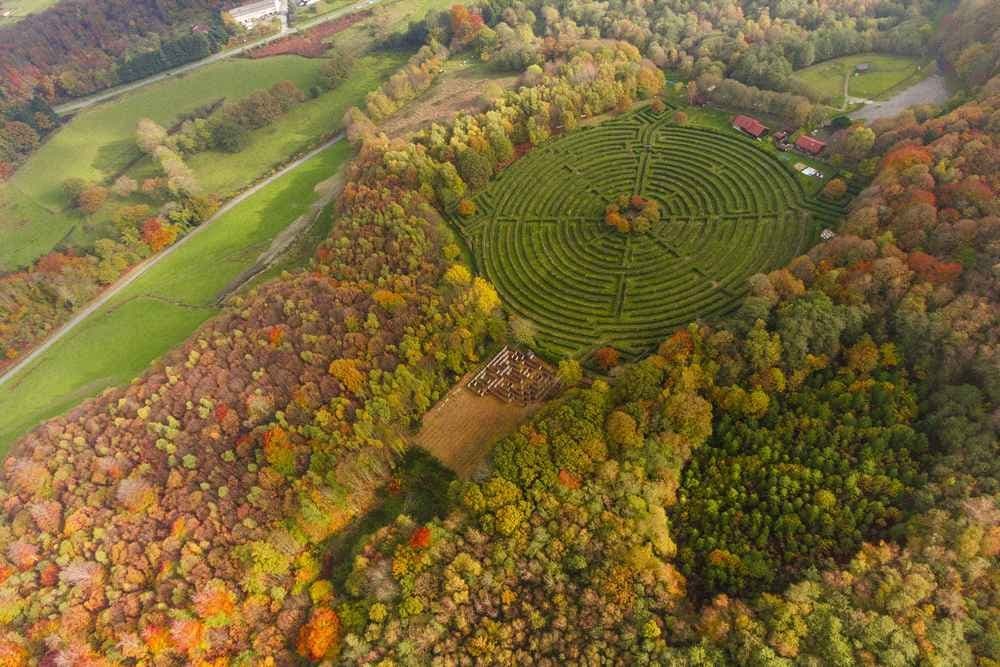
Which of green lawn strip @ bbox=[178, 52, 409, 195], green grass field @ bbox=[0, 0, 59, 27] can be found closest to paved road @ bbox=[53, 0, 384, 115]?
green lawn strip @ bbox=[178, 52, 409, 195]

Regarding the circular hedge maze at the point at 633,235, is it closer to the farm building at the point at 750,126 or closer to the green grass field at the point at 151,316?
the farm building at the point at 750,126

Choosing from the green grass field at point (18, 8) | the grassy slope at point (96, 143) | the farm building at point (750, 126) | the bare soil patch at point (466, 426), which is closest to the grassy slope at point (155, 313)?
the grassy slope at point (96, 143)

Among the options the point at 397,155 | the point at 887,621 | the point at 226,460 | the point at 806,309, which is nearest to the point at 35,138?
the point at 397,155

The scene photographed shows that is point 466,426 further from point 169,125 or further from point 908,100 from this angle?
point 169,125

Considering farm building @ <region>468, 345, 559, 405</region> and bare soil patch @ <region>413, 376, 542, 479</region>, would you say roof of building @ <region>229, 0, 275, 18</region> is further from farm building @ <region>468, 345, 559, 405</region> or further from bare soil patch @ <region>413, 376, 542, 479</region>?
bare soil patch @ <region>413, 376, 542, 479</region>

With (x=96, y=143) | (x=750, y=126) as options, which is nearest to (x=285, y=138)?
(x=96, y=143)

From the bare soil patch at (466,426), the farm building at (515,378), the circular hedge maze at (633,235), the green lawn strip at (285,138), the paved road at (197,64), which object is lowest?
the bare soil patch at (466,426)

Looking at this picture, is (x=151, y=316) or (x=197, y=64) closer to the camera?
(x=151, y=316)
